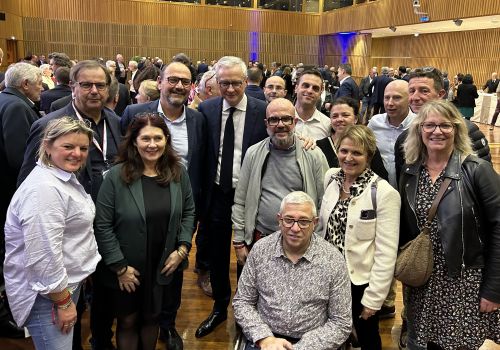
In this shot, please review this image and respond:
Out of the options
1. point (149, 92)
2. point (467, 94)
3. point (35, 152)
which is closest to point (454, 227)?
point (35, 152)

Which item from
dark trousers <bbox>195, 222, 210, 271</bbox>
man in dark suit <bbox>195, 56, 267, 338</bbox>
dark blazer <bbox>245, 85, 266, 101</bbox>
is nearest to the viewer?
man in dark suit <bbox>195, 56, 267, 338</bbox>

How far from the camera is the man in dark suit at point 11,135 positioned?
321 cm

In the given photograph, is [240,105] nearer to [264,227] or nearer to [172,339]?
[264,227]

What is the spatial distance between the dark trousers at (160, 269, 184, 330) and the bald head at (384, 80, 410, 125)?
6.50 ft

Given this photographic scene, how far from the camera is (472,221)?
2164mm

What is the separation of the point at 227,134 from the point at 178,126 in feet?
1.18

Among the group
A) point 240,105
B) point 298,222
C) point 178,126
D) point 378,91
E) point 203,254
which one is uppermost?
point 378,91

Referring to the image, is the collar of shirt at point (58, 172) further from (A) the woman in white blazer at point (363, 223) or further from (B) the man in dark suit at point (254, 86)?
(B) the man in dark suit at point (254, 86)

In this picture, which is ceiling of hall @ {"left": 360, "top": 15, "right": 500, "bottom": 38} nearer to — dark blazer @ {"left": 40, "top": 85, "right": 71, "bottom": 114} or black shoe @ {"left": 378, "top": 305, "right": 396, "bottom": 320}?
black shoe @ {"left": 378, "top": 305, "right": 396, "bottom": 320}

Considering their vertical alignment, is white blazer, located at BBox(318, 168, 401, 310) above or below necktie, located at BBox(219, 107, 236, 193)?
below

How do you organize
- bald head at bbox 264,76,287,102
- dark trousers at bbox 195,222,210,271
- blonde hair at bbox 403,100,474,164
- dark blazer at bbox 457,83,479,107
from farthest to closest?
dark blazer at bbox 457,83,479,107 < bald head at bbox 264,76,287,102 < dark trousers at bbox 195,222,210,271 < blonde hair at bbox 403,100,474,164

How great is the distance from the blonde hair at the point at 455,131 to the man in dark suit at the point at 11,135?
2.85 meters

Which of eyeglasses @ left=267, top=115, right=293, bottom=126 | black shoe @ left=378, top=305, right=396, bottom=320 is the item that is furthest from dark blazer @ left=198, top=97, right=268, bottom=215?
black shoe @ left=378, top=305, right=396, bottom=320

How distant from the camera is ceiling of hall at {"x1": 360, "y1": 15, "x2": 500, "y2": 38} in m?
13.2
